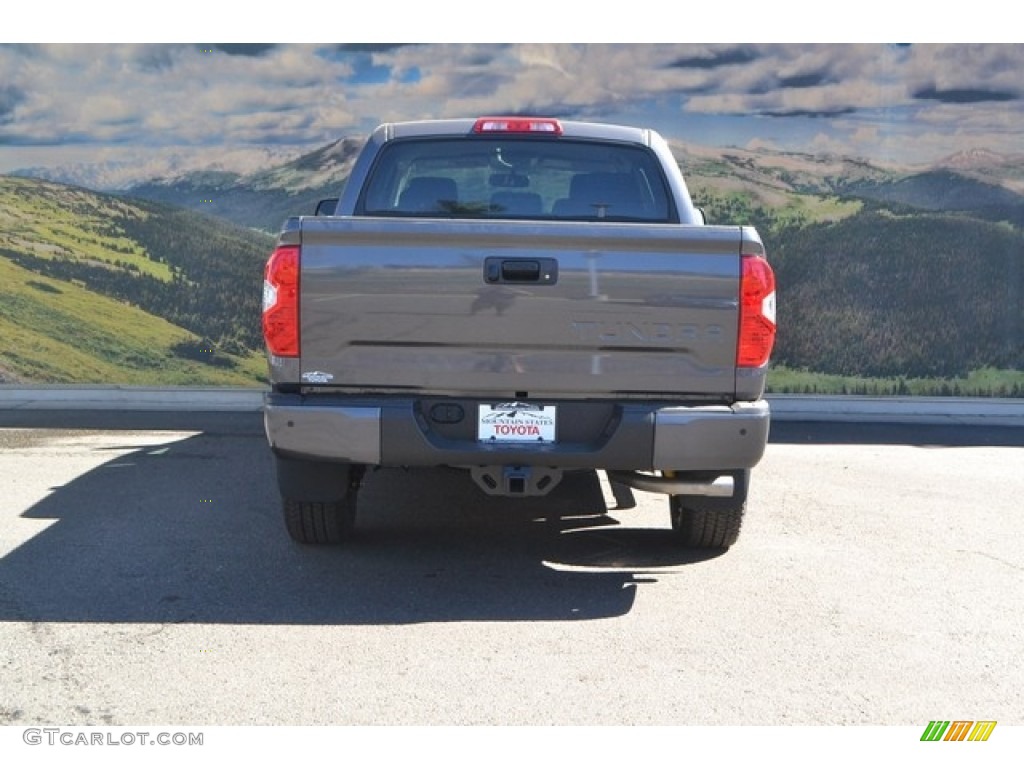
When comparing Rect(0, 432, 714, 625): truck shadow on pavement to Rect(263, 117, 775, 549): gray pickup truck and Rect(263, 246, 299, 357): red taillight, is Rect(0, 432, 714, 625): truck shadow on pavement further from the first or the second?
Rect(263, 246, 299, 357): red taillight

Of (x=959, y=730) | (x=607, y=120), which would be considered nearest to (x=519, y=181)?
(x=959, y=730)

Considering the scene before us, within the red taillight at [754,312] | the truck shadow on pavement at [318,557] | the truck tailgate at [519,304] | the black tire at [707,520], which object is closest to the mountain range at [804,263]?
the truck shadow on pavement at [318,557]

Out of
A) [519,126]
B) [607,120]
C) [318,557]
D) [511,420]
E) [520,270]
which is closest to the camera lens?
[520,270]

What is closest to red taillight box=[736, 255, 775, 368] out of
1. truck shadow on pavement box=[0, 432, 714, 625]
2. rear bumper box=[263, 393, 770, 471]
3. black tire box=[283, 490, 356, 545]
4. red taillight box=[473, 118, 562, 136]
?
rear bumper box=[263, 393, 770, 471]

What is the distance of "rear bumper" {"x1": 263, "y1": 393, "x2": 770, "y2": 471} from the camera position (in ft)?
18.9

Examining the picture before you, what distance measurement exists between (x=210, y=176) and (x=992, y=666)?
29.7 feet

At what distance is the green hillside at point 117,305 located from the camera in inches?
484

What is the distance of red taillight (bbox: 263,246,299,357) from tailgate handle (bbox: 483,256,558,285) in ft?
→ 2.61

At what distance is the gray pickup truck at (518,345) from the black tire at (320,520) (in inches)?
27.3

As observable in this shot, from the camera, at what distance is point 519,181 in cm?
718

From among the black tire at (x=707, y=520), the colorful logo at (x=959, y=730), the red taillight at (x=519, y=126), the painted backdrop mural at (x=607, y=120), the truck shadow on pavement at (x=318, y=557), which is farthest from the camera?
the painted backdrop mural at (x=607, y=120)

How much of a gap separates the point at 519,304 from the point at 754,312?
979 millimetres

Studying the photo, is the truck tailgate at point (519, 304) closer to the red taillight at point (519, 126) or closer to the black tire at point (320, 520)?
the black tire at point (320, 520)

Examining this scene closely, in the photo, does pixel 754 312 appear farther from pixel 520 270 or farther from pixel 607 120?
pixel 607 120
